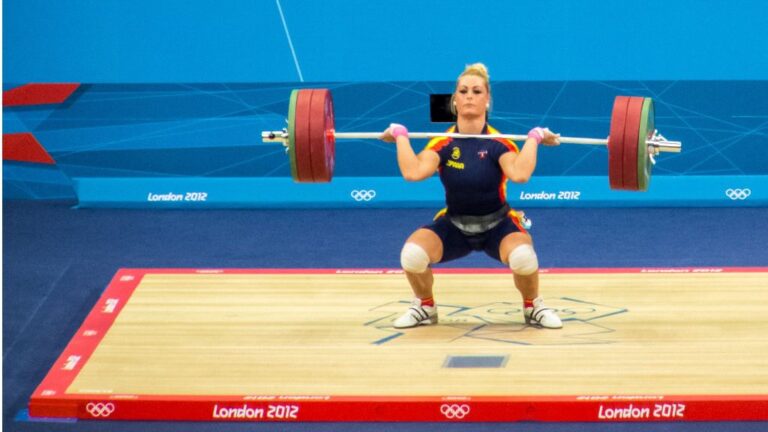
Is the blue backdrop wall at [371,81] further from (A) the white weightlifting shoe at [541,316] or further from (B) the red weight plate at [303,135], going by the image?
(B) the red weight plate at [303,135]

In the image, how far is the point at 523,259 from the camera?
18.0ft

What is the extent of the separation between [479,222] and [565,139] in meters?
0.57

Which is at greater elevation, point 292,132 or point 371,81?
point 371,81

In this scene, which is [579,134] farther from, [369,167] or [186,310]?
[186,310]

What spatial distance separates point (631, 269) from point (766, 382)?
175 centimetres

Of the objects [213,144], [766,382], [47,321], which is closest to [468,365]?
[766,382]

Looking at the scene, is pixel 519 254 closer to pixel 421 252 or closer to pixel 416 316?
pixel 421 252

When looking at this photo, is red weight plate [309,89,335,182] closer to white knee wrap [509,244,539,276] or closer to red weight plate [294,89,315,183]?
red weight plate [294,89,315,183]

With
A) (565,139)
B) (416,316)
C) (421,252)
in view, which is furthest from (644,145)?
(416,316)

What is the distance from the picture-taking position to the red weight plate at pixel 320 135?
5.49 metres

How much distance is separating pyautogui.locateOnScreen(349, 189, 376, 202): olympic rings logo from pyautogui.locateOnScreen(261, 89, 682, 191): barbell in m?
2.45

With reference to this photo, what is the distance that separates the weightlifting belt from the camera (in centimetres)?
568

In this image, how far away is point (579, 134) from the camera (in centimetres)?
823

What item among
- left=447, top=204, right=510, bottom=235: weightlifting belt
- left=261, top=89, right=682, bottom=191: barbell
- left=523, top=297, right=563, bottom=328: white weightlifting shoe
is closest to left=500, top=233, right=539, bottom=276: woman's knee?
left=447, top=204, right=510, bottom=235: weightlifting belt
